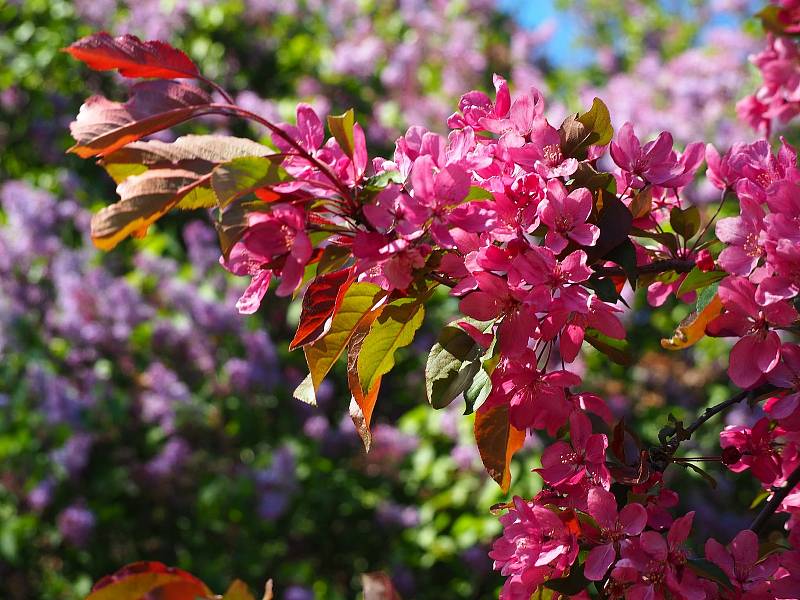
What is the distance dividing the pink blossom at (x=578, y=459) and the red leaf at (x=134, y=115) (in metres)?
0.37

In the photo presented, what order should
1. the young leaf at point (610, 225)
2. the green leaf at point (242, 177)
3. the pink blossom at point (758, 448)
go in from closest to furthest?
1. the green leaf at point (242, 177)
2. the young leaf at point (610, 225)
3. the pink blossom at point (758, 448)

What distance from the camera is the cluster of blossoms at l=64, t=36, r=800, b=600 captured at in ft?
2.17

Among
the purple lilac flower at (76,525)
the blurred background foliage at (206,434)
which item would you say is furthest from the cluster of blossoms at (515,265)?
the purple lilac flower at (76,525)

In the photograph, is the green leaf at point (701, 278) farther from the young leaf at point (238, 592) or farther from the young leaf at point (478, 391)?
the young leaf at point (238, 592)

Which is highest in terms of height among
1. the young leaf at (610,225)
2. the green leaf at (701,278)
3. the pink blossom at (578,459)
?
the young leaf at (610,225)

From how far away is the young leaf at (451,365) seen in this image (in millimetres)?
738

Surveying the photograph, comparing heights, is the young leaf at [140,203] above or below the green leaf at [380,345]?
above

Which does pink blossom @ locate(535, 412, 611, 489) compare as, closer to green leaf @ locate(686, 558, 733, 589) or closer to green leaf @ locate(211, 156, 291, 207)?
green leaf @ locate(686, 558, 733, 589)

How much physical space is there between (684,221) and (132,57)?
46 centimetres

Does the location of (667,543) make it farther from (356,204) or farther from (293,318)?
(293,318)

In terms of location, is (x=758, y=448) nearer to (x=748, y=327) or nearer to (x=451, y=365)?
(x=748, y=327)

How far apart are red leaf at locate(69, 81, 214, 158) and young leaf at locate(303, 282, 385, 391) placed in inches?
6.6

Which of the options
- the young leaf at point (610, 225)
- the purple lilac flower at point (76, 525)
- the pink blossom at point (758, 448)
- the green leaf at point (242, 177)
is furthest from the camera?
the purple lilac flower at point (76, 525)

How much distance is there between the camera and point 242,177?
0.62 m
